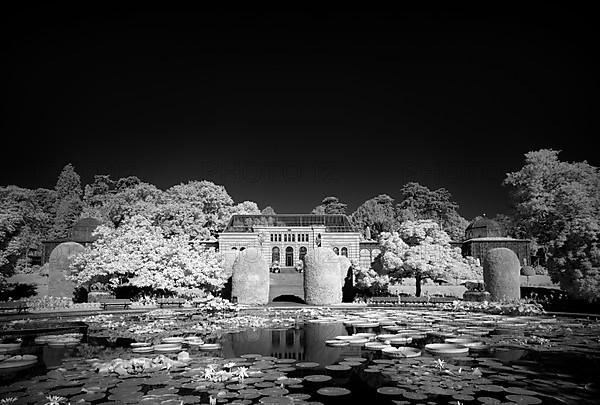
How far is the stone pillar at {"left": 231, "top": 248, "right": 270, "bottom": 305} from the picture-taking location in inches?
1053

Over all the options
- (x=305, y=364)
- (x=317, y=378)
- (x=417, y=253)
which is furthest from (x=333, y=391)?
(x=417, y=253)

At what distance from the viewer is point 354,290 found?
31.2 meters

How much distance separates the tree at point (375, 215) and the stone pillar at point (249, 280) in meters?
52.4

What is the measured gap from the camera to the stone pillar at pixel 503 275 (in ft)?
84.9

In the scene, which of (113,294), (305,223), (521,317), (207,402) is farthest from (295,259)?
(207,402)

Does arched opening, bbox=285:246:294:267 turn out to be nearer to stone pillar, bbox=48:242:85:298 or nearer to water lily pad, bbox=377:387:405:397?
stone pillar, bbox=48:242:85:298

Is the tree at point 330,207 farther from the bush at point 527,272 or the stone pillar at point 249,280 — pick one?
the stone pillar at point 249,280

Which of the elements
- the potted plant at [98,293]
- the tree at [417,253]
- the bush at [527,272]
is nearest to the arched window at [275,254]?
the bush at [527,272]

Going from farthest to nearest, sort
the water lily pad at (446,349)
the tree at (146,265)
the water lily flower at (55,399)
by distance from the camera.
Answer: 1. the tree at (146,265)
2. the water lily pad at (446,349)
3. the water lily flower at (55,399)

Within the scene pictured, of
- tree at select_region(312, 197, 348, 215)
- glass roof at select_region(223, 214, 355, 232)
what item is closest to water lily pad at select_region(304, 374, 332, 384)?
glass roof at select_region(223, 214, 355, 232)

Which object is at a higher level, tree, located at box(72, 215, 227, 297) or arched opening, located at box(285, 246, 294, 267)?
arched opening, located at box(285, 246, 294, 267)

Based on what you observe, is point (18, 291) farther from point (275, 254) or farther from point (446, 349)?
point (275, 254)

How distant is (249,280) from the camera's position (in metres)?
26.8

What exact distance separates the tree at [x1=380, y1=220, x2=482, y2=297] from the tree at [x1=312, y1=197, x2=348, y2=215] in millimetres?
63721
